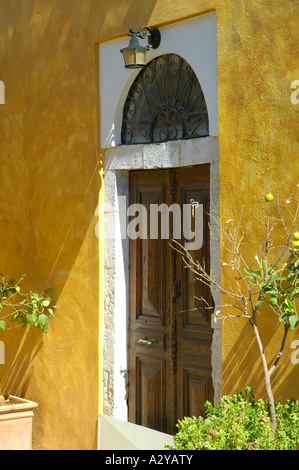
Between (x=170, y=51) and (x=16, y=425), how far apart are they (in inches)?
131

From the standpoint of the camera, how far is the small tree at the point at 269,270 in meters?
4.32

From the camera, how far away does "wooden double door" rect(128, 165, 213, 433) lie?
18.2 ft

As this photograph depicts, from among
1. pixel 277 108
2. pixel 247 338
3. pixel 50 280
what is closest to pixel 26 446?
pixel 50 280

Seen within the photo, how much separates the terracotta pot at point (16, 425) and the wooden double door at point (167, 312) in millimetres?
1012

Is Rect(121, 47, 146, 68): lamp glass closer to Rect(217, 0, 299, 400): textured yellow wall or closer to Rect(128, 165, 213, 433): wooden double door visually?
Rect(217, 0, 299, 400): textured yellow wall

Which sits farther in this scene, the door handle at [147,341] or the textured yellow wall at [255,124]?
the door handle at [147,341]

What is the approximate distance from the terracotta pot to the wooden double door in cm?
101

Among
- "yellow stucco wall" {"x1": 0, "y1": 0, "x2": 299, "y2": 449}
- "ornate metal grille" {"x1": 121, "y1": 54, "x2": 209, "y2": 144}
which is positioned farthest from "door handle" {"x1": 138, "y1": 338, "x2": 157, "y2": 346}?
"ornate metal grille" {"x1": 121, "y1": 54, "x2": 209, "y2": 144}

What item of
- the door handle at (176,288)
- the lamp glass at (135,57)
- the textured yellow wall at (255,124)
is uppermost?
the lamp glass at (135,57)

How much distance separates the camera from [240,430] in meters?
4.00

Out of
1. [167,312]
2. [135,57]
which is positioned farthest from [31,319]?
[135,57]

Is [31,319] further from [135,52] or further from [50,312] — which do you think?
[135,52]

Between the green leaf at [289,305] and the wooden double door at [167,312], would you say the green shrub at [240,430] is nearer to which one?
the green leaf at [289,305]

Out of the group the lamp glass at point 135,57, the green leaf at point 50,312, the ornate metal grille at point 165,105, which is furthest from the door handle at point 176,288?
the lamp glass at point 135,57
